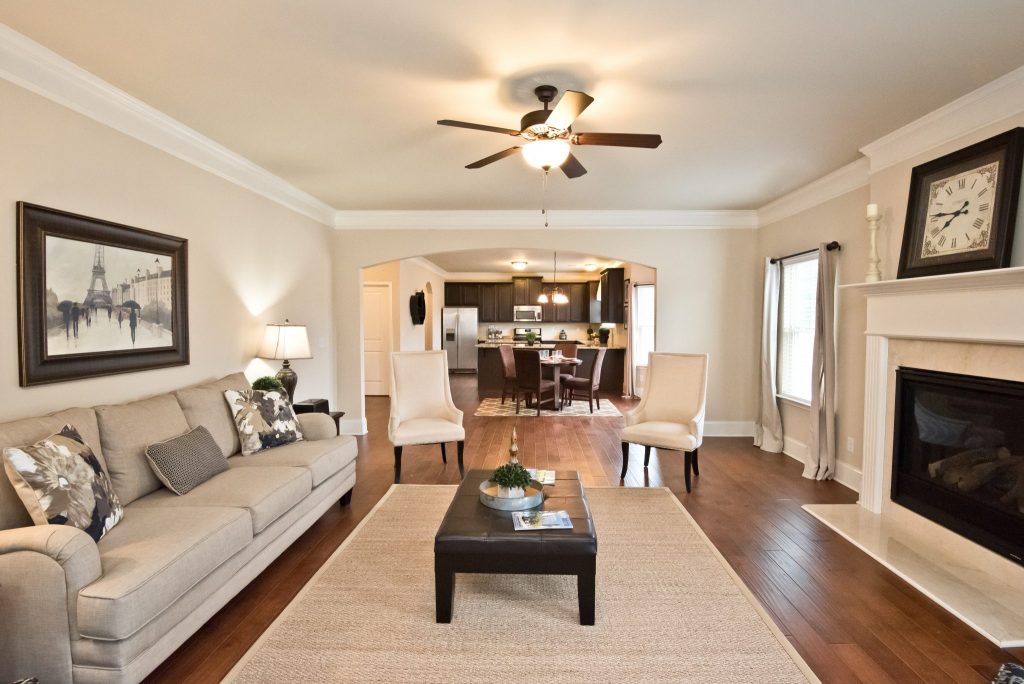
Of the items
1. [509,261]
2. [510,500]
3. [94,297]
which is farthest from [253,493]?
[509,261]

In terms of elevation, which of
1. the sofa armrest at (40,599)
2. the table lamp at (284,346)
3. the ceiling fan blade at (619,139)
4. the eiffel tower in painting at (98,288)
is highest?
the ceiling fan blade at (619,139)

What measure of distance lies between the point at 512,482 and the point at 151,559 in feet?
4.83

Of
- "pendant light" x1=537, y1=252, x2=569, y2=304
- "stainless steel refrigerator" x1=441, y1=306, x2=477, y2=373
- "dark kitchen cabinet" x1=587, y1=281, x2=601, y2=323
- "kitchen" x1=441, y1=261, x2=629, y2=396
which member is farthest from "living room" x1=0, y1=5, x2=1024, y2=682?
"stainless steel refrigerator" x1=441, y1=306, x2=477, y2=373

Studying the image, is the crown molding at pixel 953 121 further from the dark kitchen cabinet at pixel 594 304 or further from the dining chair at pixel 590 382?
the dark kitchen cabinet at pixel 594 304

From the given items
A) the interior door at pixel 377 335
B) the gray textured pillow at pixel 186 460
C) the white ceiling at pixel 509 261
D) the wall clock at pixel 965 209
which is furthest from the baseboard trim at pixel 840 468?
the interior door at pixel 377 335

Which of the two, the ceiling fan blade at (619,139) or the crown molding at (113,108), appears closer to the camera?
the crown molding at (113,108)

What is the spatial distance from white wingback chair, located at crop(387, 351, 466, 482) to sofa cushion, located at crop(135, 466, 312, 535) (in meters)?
1.40

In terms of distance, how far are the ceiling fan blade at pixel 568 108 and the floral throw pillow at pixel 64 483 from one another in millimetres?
2576

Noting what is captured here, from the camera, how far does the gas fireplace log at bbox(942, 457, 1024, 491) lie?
2637mm

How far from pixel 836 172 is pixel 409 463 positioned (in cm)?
449

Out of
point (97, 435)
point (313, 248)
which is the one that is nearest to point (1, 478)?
point (97, 435)

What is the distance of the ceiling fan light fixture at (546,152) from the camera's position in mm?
2664

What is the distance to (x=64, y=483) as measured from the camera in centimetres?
198

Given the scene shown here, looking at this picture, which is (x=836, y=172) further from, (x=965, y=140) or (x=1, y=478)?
(x=1, y=478)
